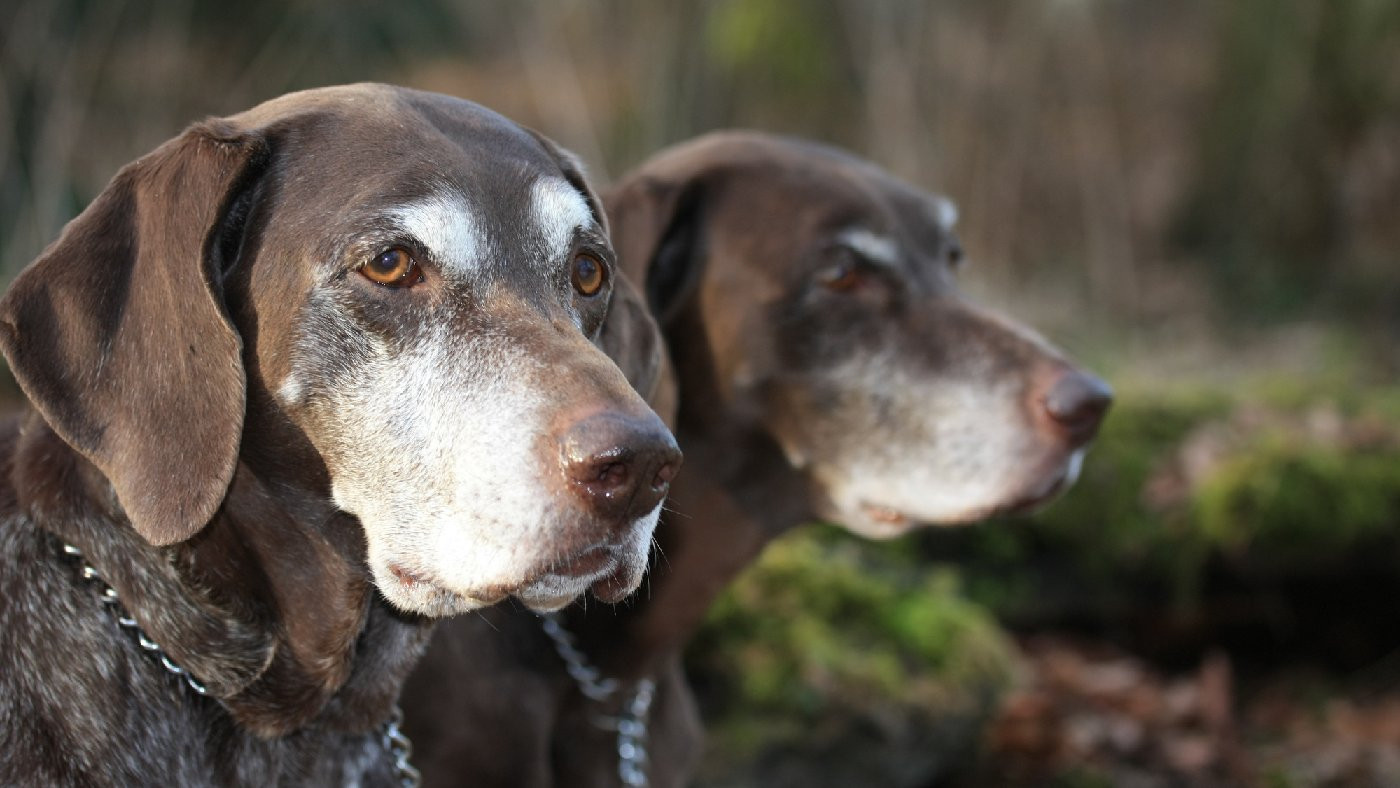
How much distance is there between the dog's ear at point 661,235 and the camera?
400cm

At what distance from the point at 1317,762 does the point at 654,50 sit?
8.26m

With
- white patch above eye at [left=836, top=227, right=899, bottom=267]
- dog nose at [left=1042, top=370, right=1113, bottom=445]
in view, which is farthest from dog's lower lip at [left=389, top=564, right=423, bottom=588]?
dog nose at [left=1042, top=370, right=1113, bottom=445]

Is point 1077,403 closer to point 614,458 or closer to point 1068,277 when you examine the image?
point 614,458

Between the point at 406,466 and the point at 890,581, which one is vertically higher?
the point at 406,466

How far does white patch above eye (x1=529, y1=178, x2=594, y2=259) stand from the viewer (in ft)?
9.18

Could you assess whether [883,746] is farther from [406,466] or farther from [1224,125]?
[1224,125]

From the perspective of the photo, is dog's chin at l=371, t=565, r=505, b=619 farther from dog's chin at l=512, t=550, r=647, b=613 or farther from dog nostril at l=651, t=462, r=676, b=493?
dog nostril at l=651, t=462, r=676, b=493

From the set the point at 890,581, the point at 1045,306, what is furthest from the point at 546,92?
the point at 890,581

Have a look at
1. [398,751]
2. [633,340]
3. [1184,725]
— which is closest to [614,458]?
[633,340]

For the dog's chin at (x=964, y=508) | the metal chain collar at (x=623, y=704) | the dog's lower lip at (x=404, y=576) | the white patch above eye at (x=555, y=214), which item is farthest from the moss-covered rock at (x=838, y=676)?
the white patch above eye at (x=555, y=214)

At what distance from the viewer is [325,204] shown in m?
2.62

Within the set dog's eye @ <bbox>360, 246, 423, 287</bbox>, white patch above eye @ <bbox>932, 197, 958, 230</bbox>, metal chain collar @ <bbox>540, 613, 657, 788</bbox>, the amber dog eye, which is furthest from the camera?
white patch above eye @ <bbox>932, 197, 958, 230</bbox>

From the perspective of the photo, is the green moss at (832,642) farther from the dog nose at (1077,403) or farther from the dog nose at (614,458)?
the dog nose at (614,458)

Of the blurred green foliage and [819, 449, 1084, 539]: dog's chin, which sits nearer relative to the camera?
[819, 449, 1084, 539]: dog's chin
